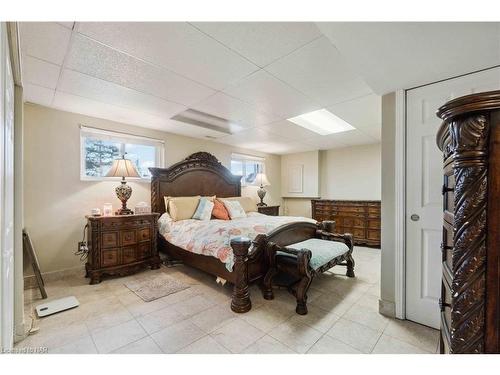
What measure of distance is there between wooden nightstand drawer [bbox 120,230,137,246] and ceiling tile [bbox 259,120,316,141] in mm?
2570

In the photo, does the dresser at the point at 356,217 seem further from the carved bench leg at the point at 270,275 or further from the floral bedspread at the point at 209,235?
the carved bench leg at the point at 270,275

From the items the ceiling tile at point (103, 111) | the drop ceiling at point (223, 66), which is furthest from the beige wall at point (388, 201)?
the ceiling tile at point (103, 111)

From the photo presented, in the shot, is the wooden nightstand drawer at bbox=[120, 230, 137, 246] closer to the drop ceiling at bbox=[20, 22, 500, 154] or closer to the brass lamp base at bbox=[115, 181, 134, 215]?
the brass lamp base at bbox=[115, 181, 134, 215]

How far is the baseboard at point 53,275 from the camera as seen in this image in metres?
2.63

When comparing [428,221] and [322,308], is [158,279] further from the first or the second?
[428,221]

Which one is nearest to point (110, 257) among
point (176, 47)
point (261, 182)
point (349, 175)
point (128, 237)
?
point (128, 237)

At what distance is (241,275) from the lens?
7.14 ft

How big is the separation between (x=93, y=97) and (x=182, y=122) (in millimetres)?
1169

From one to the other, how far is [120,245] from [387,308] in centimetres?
315

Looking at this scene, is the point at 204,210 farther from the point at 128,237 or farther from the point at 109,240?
the point at 109,240

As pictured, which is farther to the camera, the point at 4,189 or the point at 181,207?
the point at 181,207
